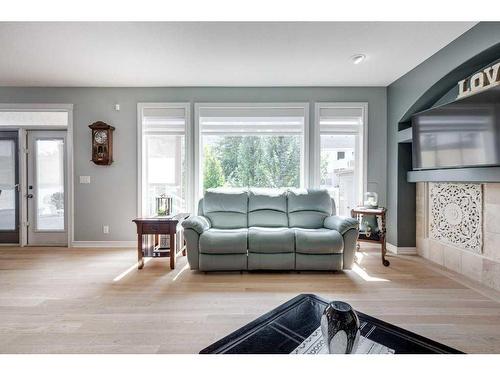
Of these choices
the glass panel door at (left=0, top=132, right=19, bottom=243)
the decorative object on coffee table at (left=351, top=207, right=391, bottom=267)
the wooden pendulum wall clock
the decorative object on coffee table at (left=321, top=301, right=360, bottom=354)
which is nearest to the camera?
the decorative object on coffee table at (left=321, top=301, right=360, bottom=354)

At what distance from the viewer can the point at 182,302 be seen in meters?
2.27

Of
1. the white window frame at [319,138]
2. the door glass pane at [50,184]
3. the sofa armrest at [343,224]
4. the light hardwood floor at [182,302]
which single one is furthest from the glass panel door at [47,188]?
the sofa armrest at [343,224]

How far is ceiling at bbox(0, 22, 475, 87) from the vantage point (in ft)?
7.91

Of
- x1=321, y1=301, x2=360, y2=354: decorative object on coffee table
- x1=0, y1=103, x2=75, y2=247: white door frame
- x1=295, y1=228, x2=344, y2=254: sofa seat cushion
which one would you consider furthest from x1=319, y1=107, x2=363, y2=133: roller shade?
x1=0, y1=103, x2=75, y2=247: white door frame

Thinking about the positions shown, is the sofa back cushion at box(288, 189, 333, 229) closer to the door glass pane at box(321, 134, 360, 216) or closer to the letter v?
the door glass pane at box(321, 134, 360, 216)

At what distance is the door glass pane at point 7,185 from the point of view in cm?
411

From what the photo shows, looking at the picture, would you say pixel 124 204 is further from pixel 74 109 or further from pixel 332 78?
pixel 332 78

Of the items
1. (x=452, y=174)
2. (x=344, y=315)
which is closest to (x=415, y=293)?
(x=452, y=174)

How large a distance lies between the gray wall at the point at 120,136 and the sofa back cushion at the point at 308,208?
1039 millimetres

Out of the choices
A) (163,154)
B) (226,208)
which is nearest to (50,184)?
(163,154)

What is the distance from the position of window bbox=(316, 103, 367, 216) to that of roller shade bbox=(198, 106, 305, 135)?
1.23ft

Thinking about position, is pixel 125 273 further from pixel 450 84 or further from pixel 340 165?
pixel 450 84

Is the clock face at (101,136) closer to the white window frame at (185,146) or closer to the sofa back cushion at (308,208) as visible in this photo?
the white window frame at (185,146)
